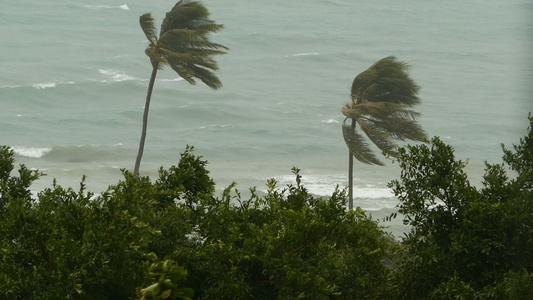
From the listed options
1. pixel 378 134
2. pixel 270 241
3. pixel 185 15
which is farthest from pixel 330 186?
pixel 270 241

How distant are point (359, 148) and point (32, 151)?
2944 cm

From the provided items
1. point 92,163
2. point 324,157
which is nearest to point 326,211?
point 92,163

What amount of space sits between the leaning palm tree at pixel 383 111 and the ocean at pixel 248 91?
864 centimetres

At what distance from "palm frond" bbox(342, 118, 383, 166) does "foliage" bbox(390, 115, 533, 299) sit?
14.7 meters

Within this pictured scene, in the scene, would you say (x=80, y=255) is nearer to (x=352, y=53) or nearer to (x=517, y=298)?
(x=517, y=298)

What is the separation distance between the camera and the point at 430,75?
81938 mm

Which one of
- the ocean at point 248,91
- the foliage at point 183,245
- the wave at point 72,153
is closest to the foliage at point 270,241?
the foliage at point 183,245

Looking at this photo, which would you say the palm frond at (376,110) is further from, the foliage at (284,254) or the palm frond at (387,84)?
the foliage at (284,254)

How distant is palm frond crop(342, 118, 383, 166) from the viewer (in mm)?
24656

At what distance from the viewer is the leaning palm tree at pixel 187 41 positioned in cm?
2670

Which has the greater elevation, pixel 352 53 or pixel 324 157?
pixel 352 53

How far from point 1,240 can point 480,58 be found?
87.6m

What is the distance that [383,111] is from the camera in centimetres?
2508

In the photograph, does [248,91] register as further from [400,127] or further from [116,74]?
[400,127]
